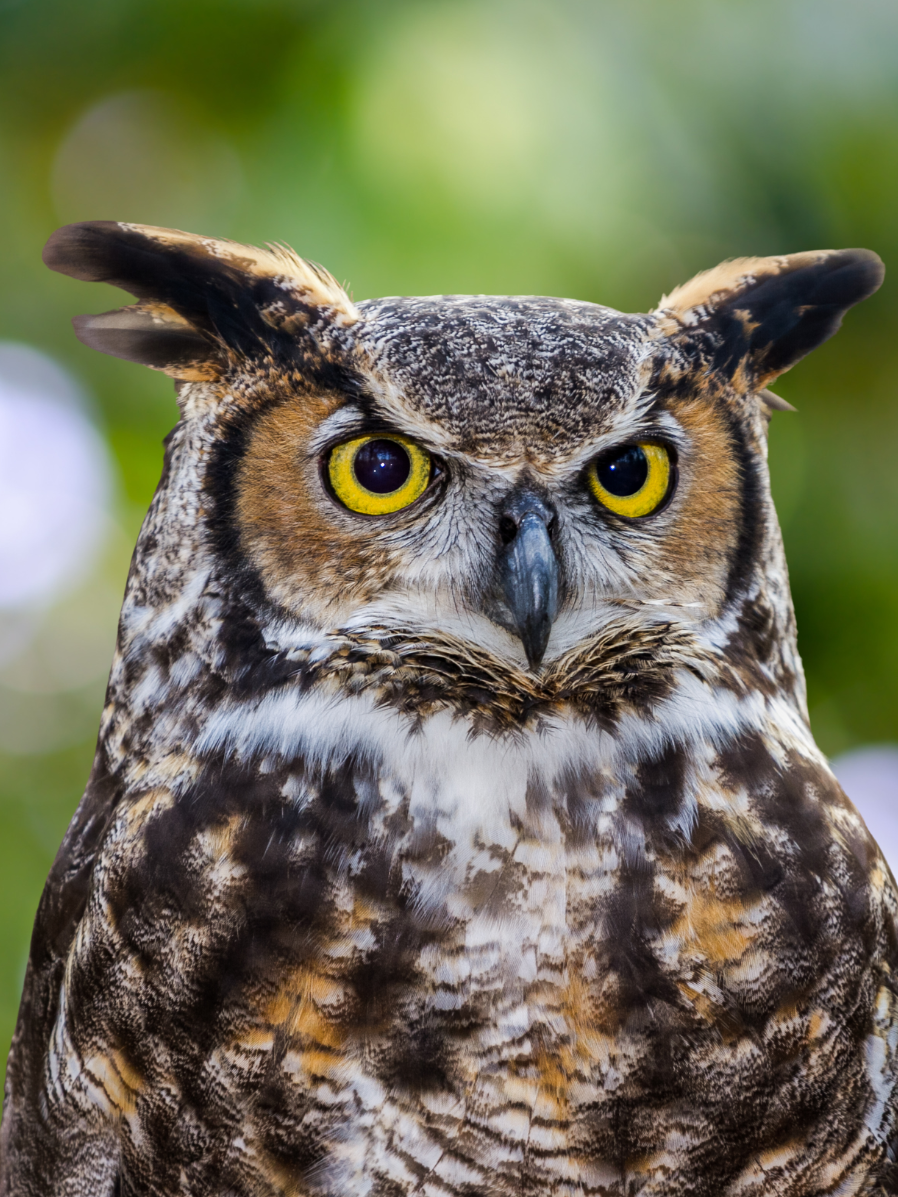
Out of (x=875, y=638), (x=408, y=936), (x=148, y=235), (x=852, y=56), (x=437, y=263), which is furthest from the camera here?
(x=875, y=638)

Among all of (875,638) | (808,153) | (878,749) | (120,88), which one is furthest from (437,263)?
(878,749)

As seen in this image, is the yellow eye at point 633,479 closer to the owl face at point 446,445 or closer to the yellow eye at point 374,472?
the owl face at point 446,445

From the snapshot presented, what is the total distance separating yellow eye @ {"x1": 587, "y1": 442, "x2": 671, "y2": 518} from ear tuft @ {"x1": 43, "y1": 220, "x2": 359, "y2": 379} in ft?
0.83

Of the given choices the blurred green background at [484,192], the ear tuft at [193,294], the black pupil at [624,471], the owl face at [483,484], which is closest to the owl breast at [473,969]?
the owl face at [483,484]

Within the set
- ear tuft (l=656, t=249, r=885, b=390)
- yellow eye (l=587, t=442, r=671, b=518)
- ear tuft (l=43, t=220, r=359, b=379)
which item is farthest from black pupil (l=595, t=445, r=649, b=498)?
ear tuft (l=43, t=220, r=359, b=379)

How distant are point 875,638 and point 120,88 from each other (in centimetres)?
197

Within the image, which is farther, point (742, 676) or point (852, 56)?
point (852, 56)

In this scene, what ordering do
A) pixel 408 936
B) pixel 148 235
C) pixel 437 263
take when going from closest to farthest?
pixel 408 936 < pixel 148 235 < pixel 437 263

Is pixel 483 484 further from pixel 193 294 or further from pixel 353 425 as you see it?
pixel 193 294

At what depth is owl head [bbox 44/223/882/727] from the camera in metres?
0.90

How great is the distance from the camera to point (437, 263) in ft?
6.02

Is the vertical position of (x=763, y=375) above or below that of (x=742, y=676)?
above

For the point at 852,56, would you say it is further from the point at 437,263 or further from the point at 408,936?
the point at 408,936

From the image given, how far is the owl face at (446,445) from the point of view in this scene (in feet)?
2.96
